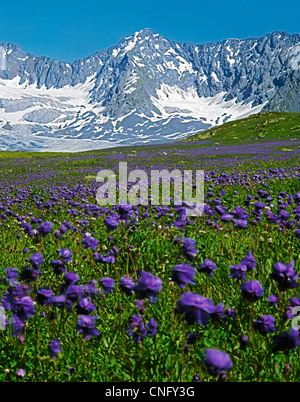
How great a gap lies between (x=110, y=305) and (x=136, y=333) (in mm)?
1783

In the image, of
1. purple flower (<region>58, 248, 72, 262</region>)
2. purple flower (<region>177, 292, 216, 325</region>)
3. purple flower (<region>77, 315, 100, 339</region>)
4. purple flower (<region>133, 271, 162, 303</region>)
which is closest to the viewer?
purple flower (<region>177, 292, 216, 325</region>)

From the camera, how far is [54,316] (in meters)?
2.88

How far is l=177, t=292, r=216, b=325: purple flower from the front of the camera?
6.03ft

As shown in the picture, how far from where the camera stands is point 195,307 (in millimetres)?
1875

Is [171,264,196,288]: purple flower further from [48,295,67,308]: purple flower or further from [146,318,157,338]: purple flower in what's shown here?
[48,295,67,308]: purple flower

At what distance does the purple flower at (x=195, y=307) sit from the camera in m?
1.84

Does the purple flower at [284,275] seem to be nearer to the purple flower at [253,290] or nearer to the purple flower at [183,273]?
the purple flower at [253,290]

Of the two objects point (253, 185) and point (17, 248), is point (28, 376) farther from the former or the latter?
point (253, 185)

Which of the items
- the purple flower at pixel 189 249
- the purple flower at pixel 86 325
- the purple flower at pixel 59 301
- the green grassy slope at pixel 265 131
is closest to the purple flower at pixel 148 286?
the purple flower at pixel 86 325

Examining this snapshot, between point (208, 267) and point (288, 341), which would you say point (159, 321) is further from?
point (288, 341)

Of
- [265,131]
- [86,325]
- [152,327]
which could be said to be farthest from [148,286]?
[265,131]

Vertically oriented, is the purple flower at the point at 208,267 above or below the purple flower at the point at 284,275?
below

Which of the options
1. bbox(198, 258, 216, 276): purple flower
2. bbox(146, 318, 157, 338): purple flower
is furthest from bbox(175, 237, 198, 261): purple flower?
bbox(146, 318, 157, 338): purple flower
